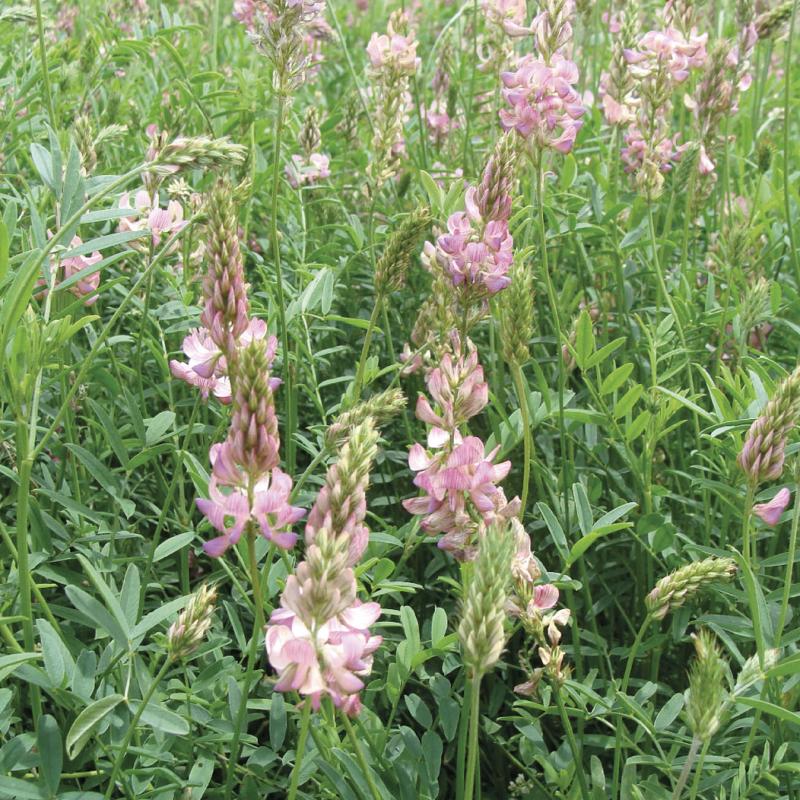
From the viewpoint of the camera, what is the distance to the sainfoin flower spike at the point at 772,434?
1.50 metres

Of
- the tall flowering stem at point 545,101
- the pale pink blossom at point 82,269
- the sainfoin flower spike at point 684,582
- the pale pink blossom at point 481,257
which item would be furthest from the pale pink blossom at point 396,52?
the sainfoin flower spike at point 684,582

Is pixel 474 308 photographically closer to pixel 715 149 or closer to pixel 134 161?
pixel 134 161

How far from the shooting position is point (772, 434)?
59.9 inches

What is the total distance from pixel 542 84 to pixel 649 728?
130 centimetres

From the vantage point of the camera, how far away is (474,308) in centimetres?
195

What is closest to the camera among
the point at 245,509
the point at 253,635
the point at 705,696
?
the point at 245,509

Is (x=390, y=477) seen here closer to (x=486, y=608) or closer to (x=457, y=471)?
(x=457, y=471)

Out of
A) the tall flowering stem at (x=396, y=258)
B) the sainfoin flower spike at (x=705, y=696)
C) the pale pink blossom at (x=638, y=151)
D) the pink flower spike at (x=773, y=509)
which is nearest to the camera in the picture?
the sainfoin flower spike at (x=705, y=696)

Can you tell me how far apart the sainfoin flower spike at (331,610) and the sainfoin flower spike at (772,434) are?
67 centimetres

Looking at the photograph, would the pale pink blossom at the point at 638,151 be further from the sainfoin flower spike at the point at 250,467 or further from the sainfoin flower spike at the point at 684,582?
the sainfoin flower spike at the point at 250,467

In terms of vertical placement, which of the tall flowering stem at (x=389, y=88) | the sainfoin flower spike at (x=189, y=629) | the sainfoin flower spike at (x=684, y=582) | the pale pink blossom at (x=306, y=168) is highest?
the tall flowering stem at (x=389, y=88)

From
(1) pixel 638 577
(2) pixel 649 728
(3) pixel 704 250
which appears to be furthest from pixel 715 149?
(2) pixel 649 728

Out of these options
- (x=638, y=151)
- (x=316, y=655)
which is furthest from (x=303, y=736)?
(x=638, y=151)

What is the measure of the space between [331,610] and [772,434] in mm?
779
